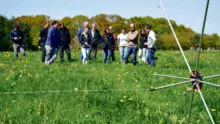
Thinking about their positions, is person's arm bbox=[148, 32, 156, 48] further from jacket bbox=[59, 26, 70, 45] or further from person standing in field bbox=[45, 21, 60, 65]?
jacket bbox=[59, 26, 70, 45]

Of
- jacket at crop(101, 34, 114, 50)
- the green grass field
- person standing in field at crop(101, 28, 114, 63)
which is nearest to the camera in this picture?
the green grass field

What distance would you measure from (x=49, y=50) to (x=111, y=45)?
429 cm

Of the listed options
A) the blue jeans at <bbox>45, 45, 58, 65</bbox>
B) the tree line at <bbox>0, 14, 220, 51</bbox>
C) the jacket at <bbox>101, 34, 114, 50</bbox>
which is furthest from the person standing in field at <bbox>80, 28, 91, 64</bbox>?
the tree line at <bbox>0, 14, 220, 51</bbox>

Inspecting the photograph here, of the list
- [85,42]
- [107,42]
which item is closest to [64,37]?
[85,42]

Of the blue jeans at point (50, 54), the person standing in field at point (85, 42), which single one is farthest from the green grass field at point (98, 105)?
the person standing in field at point (85, 42)

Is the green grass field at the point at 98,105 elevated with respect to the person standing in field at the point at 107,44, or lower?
lower

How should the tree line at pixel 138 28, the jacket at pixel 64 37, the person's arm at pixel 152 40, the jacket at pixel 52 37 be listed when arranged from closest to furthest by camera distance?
1. the jacket at pixel 52 37
2. the person's arm at pixel 152 40
3. the jacket at pixel 64 37
4. the tree line at pixel 138 28

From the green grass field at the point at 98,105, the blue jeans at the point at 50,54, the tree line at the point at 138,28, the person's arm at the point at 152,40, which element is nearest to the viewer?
the green grass field at the point at 98,105

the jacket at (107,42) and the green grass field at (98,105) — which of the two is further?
the jacket at (107,42)

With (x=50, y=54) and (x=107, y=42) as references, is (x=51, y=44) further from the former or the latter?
(x=107, y=42)

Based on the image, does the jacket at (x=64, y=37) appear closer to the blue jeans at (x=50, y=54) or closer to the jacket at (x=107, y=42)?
the jacket at (x=107, y=42)

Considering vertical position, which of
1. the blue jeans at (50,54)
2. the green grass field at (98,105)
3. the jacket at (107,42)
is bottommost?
the green grass field at (98,105)

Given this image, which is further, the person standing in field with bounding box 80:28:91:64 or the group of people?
the person standing in field with bounding box 80:28:91:64

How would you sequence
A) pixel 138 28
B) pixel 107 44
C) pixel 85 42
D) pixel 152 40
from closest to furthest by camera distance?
pixel 152 40
pixel 85 42
pixel 107 44
pixel 138 28
